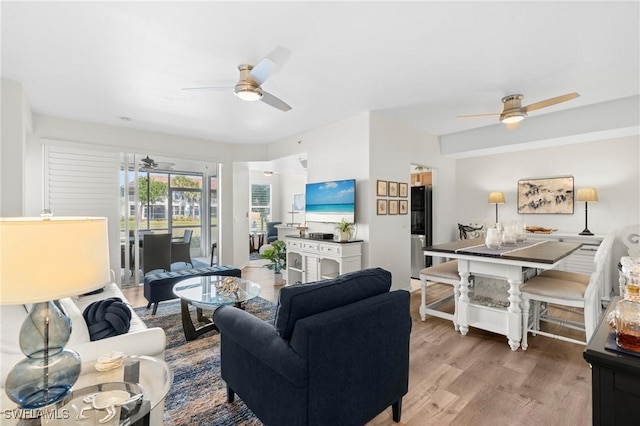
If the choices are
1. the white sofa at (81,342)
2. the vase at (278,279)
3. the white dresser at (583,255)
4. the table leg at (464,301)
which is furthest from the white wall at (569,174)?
the white sofa at (81,342)

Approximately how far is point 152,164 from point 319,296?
5760 millimetres

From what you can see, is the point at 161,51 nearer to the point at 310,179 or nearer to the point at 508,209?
the point at 310,179

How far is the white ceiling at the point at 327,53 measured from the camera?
6.69 feet

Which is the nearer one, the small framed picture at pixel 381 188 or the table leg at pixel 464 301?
the table leg at pixel 464 301

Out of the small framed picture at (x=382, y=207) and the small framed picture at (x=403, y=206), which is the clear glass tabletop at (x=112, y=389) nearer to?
the small framed picture at (x=382, y=207)

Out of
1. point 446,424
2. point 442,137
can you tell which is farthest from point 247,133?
point 446,424

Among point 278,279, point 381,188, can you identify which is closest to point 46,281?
point 381,188

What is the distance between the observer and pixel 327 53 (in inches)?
101

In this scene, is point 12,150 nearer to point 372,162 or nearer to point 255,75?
point 255,75

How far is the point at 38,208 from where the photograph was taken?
4.30 meters

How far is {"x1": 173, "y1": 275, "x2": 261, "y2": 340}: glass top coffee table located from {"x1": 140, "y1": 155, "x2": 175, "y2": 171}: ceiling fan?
3.39 metres

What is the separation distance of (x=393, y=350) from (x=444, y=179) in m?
Result: 4.81

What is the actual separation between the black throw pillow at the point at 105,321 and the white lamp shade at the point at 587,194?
5.98 m

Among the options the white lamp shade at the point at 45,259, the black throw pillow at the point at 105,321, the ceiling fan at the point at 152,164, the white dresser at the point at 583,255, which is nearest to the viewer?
the white lamp shade at the point at 45,259
